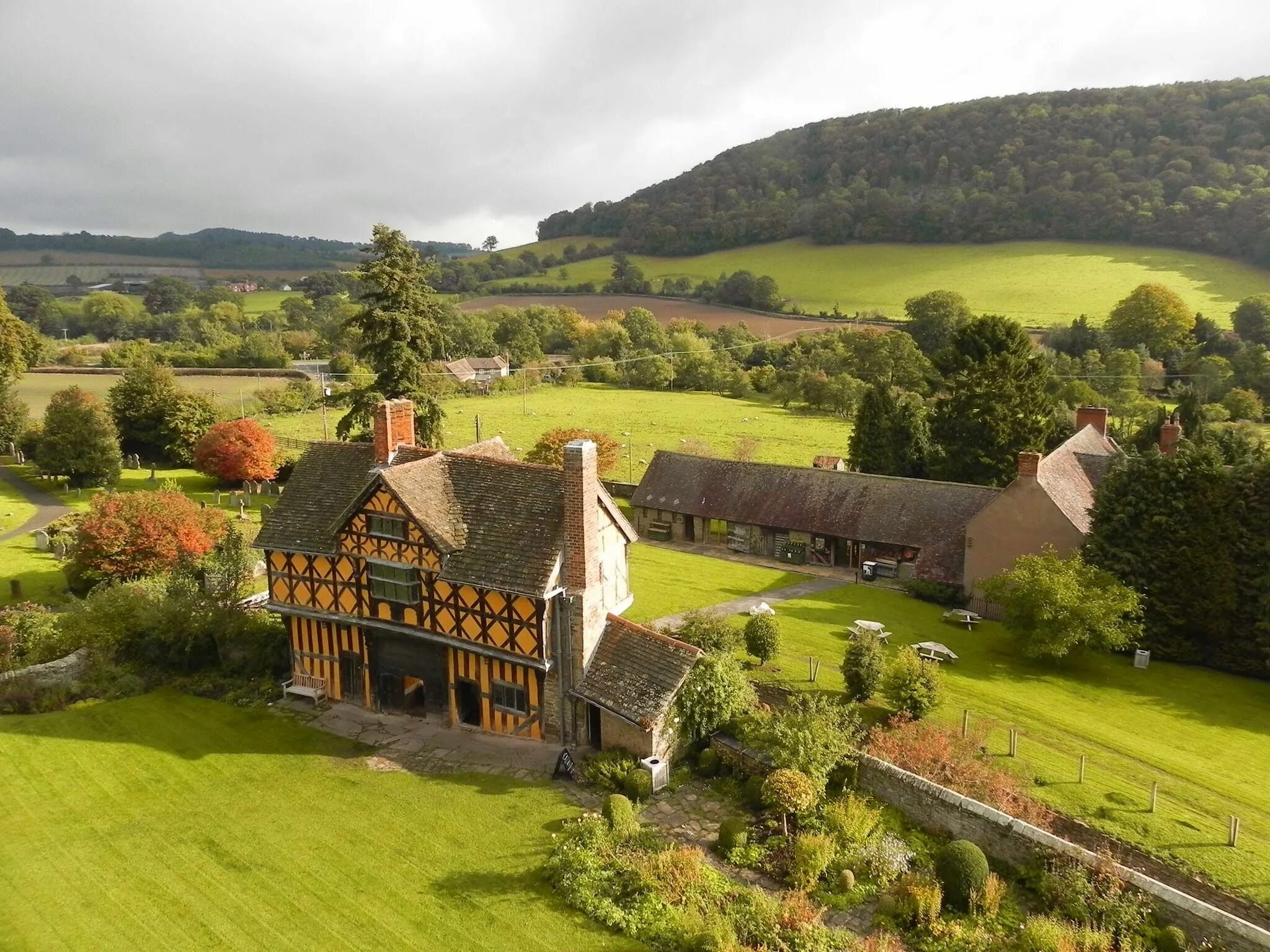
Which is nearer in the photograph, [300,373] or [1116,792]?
[1116,792]

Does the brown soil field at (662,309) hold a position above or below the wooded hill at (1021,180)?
below

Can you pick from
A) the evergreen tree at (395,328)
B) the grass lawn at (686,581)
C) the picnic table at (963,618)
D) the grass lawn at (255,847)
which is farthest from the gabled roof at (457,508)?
the picnic table at (963,618)

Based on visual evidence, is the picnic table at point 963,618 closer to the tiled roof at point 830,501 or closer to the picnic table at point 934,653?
the tiled roof at point 830,501

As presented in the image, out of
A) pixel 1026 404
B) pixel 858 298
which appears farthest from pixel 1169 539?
pixel 858 298

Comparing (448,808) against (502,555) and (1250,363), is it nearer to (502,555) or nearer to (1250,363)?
(502,555)

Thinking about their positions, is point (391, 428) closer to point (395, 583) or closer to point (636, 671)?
point (395, 583)

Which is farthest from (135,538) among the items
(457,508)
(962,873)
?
(962,873)
